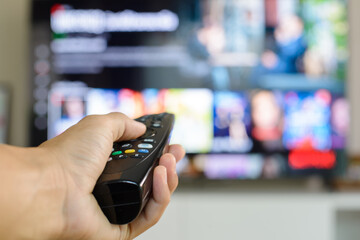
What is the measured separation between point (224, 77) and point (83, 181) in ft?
4.62

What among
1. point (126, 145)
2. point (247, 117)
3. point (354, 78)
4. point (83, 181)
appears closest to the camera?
point (83, 181)

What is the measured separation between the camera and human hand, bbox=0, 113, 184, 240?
1.62ft

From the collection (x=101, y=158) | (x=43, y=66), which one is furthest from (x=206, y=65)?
(x=101, y=158)

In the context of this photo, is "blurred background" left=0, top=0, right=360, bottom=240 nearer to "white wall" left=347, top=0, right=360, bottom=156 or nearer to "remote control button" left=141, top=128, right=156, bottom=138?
"white wall" left=347, top=0, right=360, bottom=156

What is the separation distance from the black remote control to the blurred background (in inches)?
48.6

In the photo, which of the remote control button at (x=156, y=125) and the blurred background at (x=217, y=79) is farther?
the blurred background at (x=217, y=79)

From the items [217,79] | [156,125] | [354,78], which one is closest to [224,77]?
[217,79]

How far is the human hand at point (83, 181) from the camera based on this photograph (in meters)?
0.49

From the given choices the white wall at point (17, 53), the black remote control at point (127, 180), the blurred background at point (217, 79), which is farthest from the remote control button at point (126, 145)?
the white wall at point (17, 53)

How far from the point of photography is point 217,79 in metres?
1.91

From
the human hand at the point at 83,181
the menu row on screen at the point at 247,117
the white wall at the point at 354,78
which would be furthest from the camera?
the white wall at the point at 354,78

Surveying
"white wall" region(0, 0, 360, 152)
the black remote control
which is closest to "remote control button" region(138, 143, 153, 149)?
the black remote control

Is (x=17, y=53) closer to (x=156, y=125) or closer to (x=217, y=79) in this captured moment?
(x=217, y=79)

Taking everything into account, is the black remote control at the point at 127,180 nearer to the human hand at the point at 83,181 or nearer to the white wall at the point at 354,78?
the human hand at the point at 83,181
